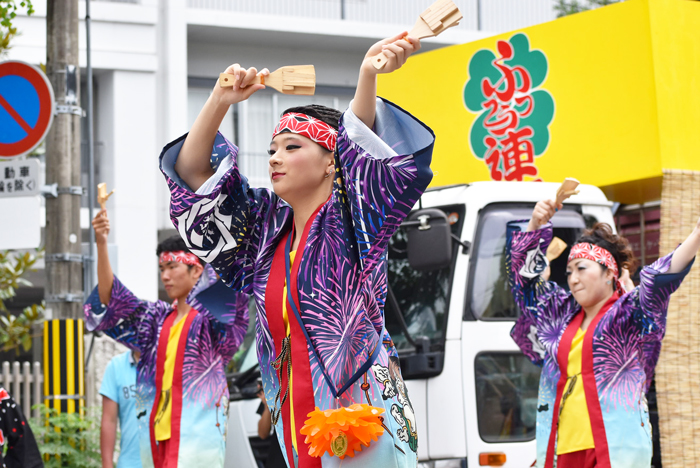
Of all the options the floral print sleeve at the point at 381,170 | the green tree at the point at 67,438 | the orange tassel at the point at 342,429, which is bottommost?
the green tree at the point at 67,438

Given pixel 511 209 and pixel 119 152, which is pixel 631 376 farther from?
pixel 119 152

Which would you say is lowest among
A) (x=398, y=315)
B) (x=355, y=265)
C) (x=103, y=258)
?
(x=398, y=315)

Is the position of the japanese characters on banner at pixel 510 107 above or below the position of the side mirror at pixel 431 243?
above

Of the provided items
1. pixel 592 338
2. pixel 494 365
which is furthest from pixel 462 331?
pixel 592 338

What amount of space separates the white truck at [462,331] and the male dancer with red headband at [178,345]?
30.1 inches

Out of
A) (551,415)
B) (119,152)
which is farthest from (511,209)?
(119,152)

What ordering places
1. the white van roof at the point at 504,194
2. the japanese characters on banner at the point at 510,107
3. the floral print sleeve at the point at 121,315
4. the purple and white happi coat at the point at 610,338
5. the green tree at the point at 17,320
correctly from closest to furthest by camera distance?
the purple and white happi coat at the point at 610,338, the floral print sleeve at the point at 121,315, the white van roof at the point at 504,194, the japanese characters on banner at the point at 510,107, the green tree at the point at 17,320

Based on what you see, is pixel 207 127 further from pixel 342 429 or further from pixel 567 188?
pixel 567 188

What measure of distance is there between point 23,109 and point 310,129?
3045 mm

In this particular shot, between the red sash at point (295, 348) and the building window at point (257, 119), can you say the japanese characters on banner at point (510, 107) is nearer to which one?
the red sash at point (295, 348)

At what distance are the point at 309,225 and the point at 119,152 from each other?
1137 cm

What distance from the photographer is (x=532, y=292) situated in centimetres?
480

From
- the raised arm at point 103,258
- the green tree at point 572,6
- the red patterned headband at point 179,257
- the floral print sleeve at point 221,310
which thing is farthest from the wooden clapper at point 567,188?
the green tree at point 572,6

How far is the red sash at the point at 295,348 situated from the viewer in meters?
2.36
